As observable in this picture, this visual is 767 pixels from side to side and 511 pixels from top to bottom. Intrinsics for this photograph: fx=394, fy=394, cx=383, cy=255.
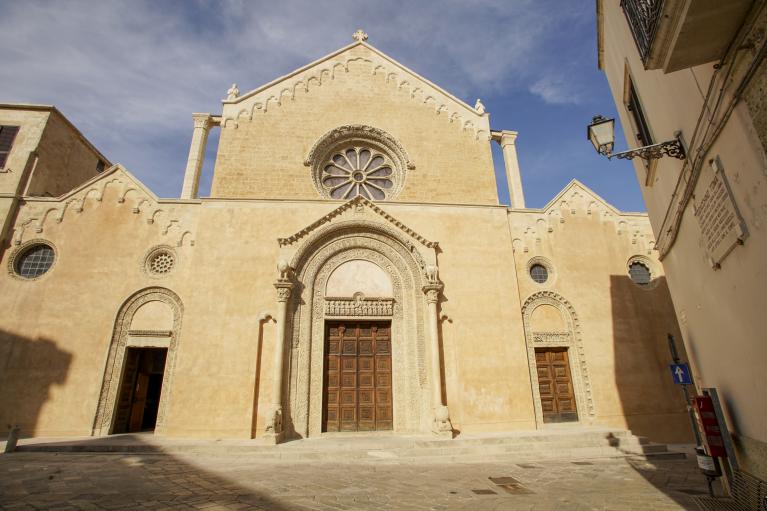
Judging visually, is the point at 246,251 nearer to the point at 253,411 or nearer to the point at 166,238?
the point at 166,238

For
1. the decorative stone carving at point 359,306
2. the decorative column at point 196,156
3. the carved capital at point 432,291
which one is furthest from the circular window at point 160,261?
the carved capital at point 432,291

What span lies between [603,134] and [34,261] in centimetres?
1522

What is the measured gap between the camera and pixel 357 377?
11586 millimetres

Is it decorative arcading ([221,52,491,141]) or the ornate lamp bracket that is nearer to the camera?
the ornate lamp bracket

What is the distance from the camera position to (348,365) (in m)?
11.7

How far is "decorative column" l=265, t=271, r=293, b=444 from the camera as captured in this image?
389 inches

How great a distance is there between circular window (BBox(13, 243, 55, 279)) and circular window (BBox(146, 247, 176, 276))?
2.81 meters

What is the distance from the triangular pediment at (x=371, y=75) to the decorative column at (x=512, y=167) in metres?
1.45

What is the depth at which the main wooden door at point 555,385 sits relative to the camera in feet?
39.1

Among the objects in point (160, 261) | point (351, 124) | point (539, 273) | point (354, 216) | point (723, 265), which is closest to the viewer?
point (723, 265)

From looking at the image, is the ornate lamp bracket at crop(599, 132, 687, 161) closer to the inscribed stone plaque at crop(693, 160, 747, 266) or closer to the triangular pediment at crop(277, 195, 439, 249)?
the inscribed stone plaque at crop(693, 160, 747, 266)

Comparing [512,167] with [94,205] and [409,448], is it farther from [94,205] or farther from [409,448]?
[94,205]

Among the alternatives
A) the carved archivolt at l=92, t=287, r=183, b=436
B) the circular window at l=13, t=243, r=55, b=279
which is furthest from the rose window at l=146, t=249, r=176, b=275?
the circular window at l=13, t=243, r=55, b=279

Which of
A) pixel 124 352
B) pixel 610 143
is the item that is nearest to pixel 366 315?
pixel 124 352
